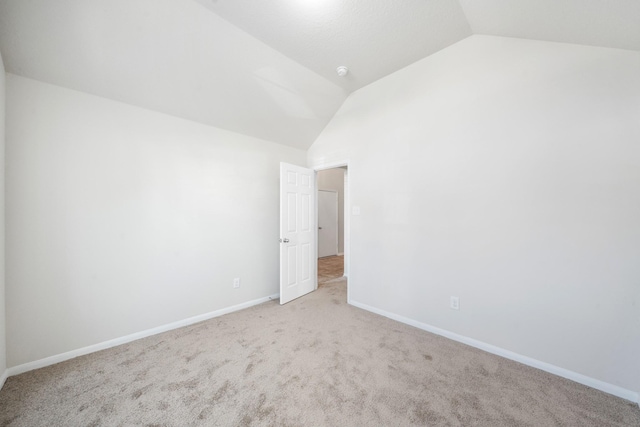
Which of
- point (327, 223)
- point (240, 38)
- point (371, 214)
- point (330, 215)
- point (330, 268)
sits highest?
point (240, 38)

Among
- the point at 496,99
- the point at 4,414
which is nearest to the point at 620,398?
the point at 496,99

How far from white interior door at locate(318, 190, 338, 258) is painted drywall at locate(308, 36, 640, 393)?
3336mm

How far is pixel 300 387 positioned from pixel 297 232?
1988mm

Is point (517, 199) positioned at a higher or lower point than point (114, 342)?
higher

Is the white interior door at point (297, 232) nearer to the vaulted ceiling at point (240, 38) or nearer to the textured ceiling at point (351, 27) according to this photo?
the vaulted ceiling at point (240, 38)

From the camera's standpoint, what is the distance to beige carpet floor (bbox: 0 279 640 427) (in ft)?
4.63

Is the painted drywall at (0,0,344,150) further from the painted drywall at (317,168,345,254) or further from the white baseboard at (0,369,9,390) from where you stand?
the painted drywall at (317,168,345,254)

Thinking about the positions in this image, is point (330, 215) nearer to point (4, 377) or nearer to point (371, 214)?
point (371, 214)

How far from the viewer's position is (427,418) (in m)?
1.40

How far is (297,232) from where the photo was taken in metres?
3.38

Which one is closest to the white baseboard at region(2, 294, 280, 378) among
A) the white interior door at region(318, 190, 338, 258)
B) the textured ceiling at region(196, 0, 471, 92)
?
the textured ceiling at region(196, 0, 471, 92)

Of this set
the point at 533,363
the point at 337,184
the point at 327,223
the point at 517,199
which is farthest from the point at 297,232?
the point at 337,184

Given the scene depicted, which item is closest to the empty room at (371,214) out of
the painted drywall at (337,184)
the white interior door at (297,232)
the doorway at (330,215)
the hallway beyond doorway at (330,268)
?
the white interior door at (297,232)

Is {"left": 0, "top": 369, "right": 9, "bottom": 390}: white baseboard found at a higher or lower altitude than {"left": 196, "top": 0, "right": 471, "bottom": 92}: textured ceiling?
lower
